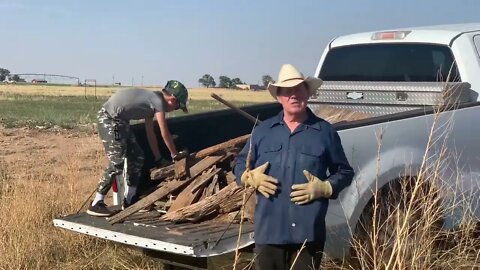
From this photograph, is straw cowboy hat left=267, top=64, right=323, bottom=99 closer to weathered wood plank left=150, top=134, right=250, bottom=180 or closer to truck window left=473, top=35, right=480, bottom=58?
weathered wood plank left=150, top=134, right=250, bottom=180

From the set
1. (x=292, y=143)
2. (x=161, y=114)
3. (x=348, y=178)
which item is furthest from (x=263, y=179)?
(x=161, y=114)

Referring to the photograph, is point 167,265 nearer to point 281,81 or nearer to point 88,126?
point 281,81

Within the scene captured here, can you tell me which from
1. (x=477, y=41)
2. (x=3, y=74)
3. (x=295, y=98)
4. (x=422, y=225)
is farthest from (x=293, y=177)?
(x=3, y=74)

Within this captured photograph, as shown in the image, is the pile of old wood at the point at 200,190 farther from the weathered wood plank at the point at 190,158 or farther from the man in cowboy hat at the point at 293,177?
the man in cowboy hat at the point at 293,177

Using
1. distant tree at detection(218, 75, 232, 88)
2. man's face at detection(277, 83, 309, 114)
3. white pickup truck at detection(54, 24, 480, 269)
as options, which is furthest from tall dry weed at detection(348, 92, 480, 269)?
distant tree at detection(218, 75, 232, 88)

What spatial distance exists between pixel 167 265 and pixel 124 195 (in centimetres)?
91

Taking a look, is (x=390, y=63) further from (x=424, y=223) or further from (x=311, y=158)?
(x=311, y=158)

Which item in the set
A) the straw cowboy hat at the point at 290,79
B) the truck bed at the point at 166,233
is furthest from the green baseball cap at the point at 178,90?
the straw cowboy hat at the point at 290,79

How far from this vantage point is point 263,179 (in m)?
3.56

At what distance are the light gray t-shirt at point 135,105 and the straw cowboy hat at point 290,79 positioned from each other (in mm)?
2229

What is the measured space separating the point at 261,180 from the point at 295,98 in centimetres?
49

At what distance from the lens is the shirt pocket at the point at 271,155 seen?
3.65 meters

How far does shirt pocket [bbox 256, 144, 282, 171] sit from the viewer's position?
3.65 metres

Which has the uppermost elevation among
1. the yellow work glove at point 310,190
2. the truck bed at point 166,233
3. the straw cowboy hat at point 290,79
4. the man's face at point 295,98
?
the straw cowboy hat at point 290,79
